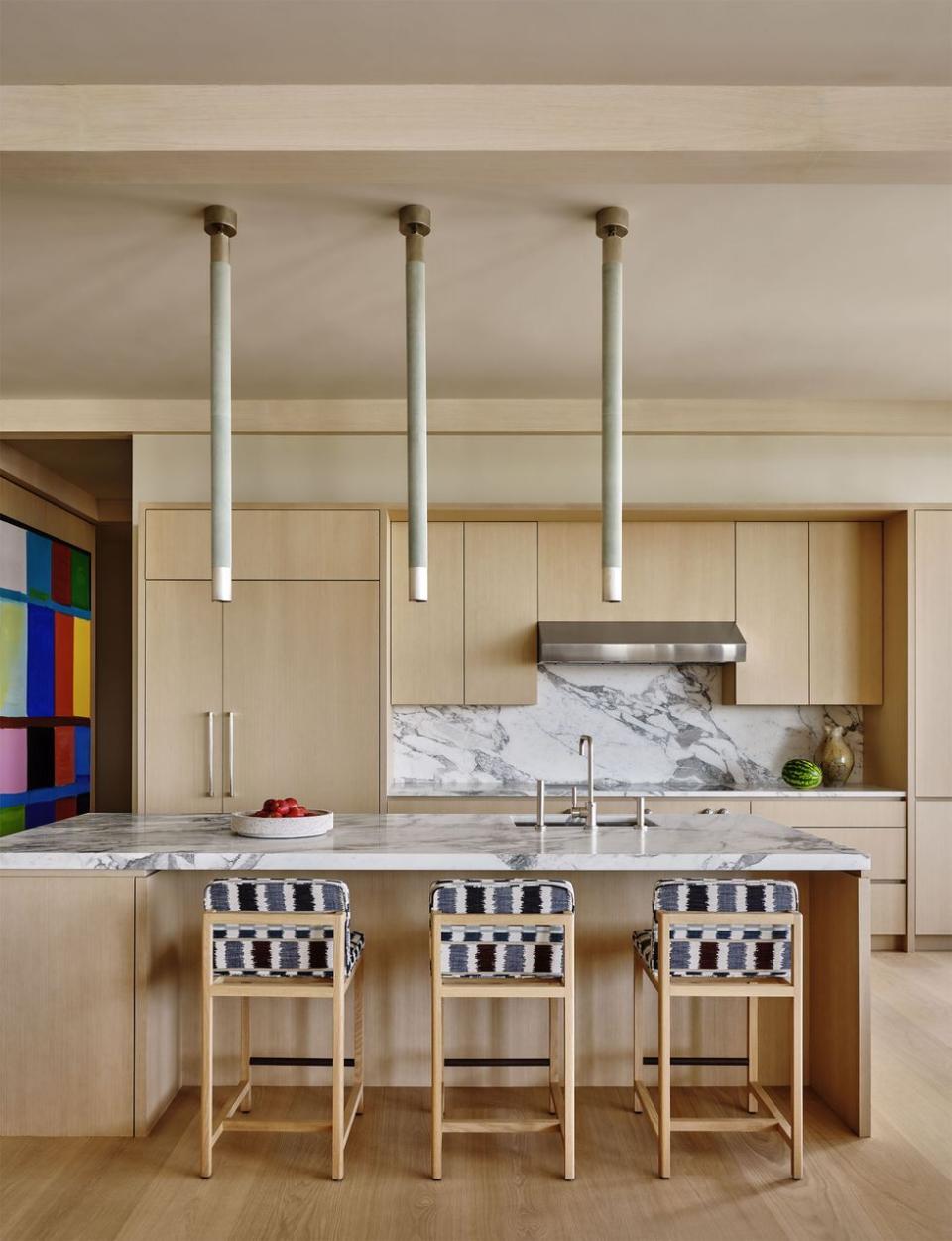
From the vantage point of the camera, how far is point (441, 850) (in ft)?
9.76

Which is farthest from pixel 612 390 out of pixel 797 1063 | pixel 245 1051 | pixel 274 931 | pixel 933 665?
pixel 933 665

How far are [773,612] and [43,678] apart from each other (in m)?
4.56

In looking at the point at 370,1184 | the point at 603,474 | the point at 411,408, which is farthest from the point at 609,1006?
the point at 411,408

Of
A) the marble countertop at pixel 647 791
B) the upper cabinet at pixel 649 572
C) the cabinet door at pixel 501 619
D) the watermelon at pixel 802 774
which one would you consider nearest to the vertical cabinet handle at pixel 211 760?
the marble countertop at pixel 647 791

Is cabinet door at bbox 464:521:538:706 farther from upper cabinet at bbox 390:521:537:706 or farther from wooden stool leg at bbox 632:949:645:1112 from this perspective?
wooden stool leg at bbox 632:949:645:1112

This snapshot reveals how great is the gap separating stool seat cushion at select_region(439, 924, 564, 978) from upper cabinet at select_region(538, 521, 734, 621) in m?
2.86

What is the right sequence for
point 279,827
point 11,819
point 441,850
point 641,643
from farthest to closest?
point 11,819 < point 641,643 < point 279,827 < point 441,850

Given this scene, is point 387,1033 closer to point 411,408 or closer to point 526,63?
point 411,408

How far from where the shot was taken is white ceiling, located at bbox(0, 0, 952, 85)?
88.7 inches

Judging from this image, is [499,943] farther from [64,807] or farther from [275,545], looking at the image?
[64,807]

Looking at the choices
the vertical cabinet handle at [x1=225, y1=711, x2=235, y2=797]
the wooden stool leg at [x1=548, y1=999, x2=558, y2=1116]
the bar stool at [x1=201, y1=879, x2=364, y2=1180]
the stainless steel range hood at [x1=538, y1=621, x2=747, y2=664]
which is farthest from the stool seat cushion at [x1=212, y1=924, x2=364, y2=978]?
the stainless steel range hood at [x1=538, y1=621, x2=747, y2=664]

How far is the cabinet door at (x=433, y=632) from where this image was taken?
5.47m

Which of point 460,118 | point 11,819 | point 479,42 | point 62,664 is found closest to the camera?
point 479,42

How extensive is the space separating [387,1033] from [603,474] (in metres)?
1.94
